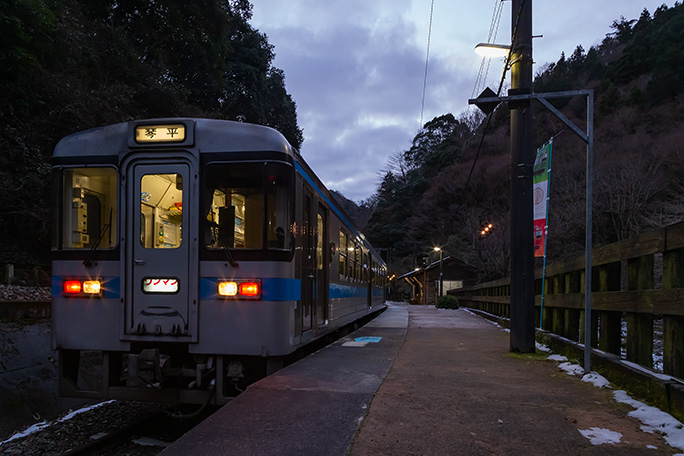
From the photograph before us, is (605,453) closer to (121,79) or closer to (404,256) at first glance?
(121,79)

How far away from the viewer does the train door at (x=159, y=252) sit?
15.7 ft

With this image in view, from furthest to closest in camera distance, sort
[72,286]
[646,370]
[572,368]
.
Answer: [572,368]
[72,286]
[646,370]

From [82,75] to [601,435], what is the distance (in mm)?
15934

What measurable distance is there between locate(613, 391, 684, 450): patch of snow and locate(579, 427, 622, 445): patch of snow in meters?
0.27

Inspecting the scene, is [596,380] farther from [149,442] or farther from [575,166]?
[575,166]

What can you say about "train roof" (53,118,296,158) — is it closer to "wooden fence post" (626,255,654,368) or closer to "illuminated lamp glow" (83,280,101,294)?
"illuminated lamp glow" (83,280,101,294)

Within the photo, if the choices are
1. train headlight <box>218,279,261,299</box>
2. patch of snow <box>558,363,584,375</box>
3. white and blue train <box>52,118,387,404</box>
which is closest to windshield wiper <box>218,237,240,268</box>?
white and blue train <box>52,118,387,404</box>

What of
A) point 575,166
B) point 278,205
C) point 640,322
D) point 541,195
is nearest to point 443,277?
point 575,166

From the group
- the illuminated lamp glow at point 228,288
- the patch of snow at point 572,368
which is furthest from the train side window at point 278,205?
the patch of snow at point 572,368

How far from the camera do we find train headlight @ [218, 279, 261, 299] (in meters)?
4.70

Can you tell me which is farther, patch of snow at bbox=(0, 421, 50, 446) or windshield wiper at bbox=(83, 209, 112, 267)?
patch of snow at bbox=(0, 421, 50, 446)

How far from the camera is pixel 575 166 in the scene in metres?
27.7

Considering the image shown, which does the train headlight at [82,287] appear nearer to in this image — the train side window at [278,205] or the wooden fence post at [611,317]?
the train side window at [278,205]

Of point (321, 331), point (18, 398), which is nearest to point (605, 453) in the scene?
point (321, 331)
